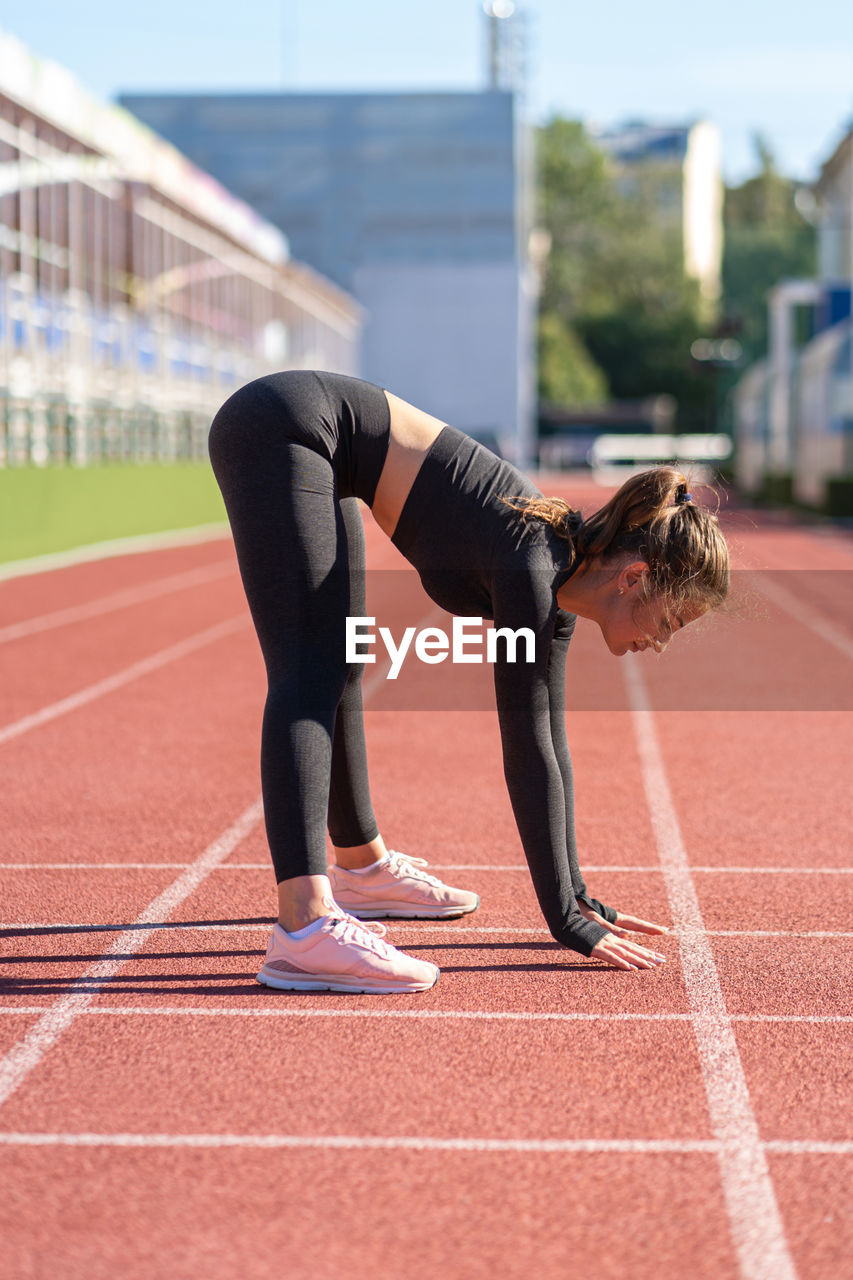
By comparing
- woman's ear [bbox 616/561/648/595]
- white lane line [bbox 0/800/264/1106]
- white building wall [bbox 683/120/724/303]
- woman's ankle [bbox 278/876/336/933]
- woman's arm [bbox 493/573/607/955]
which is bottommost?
white lane line [bbox 0/800/264/1106]

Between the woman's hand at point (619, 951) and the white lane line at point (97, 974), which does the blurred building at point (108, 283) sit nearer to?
the white lane line at point (97, 974)

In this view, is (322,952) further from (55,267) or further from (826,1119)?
(55,267)

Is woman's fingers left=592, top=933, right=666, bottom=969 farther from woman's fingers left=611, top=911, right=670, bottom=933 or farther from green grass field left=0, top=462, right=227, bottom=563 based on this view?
green grass field left=0, top=462, right=227, bottom=563

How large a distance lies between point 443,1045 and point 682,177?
118973mm

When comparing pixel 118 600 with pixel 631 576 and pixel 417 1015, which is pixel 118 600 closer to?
pixel 417 1015

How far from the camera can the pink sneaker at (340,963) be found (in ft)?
11.8

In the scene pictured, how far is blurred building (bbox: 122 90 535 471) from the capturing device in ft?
179

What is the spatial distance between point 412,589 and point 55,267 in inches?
327

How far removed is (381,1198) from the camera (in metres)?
2.61

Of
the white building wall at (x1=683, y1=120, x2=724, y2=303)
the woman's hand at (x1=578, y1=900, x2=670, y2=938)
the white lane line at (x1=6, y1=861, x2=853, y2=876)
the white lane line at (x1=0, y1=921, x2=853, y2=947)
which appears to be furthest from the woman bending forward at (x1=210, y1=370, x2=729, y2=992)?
the white building wall at (x1=683, y1=120, x2=724, y2=303)

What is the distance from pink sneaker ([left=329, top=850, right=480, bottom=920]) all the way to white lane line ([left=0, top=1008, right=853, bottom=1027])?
0.73 m

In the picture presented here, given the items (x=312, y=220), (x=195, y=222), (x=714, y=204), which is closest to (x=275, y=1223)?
(x=195, y=222)

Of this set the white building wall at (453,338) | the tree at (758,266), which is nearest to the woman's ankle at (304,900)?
the white building wall at (453,338)

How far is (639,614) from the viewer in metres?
3.45
